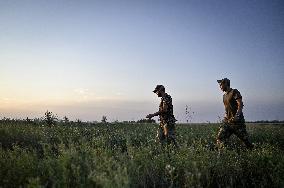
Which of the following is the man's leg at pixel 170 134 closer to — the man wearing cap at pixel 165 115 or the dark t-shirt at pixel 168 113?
the man wearing cap at pixel 165 115

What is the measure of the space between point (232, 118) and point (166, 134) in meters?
2.15

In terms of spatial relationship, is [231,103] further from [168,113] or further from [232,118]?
[168,113]

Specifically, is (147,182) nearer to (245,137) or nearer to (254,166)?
(254,166)

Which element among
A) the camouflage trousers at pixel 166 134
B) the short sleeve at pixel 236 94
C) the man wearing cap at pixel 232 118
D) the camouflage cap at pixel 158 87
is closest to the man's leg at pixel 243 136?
the man wearing cap at pixel 232 118

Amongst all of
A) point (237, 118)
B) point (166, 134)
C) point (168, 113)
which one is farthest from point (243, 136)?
point (168, 113)

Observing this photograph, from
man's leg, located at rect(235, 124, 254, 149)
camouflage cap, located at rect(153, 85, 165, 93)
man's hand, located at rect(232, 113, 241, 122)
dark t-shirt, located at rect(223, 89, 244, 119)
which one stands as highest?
camouflage cap, located at rect(153, 85, 165, 93)

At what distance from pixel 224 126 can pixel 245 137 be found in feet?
1.91

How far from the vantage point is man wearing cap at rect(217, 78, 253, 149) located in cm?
963

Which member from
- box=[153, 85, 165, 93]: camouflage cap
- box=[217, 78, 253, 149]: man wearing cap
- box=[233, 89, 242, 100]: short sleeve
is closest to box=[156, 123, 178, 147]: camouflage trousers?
box=[153, 85, 165, 93]: camouflage cap

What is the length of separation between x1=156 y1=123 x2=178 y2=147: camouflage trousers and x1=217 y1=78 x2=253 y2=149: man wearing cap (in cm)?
166

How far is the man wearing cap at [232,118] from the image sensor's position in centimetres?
963

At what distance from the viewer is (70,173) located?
5633mm

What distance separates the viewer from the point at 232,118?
9.71 metres

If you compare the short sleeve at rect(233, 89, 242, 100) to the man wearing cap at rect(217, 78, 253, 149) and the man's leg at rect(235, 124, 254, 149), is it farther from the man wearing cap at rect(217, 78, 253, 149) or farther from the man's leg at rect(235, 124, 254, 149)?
the man's leg at rect(235, 124, 254, 149)
